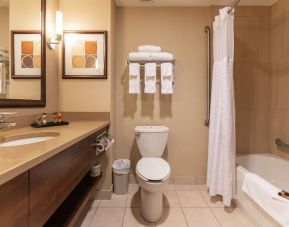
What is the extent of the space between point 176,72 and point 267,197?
1.63 metres

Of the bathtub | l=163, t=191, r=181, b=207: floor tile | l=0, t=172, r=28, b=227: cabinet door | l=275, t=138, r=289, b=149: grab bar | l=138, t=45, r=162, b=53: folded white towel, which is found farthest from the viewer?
l=138, t=45, r=162, b=53: folded white towel

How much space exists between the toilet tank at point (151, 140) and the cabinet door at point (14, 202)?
62.6 inches

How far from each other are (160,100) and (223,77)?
2.65ft

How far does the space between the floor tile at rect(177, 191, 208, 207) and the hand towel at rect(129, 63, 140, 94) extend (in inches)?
50.1

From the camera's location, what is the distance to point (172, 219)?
179cm

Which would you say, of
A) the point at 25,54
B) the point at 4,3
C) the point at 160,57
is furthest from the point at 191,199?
the point at 4,3

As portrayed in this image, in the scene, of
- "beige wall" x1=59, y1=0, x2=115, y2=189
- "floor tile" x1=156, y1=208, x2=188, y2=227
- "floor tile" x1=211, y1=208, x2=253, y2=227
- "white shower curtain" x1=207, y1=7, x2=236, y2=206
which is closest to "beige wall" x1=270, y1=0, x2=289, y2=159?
"white shower curtain" x1=207, y1=7, x2=236, y2=206

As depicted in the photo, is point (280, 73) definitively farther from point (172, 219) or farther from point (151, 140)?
point (172, 219)

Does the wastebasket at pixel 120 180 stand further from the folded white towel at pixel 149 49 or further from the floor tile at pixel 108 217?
the folded white towel at pixel 149 49

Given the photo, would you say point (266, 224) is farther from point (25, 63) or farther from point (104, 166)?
point (25, 63)

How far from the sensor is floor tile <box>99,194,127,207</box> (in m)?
2.06

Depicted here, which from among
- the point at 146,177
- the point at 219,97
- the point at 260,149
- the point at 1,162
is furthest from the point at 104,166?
the point at 260,149

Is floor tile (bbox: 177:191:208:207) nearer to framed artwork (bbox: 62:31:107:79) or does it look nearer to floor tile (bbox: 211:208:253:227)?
floor tile (bbox: 211:208:253:227)

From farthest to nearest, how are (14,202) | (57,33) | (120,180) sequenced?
(120,180) < (57,33) < (14,202)
